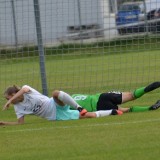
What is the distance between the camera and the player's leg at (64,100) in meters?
12.3

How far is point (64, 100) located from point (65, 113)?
36cm

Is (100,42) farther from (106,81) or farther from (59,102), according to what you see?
(59,102)

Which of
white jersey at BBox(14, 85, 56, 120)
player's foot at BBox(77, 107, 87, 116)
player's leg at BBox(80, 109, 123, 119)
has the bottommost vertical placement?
player's leg at BBox(80, 109, 123, 119)

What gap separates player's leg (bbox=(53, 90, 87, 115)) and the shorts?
0.09 m

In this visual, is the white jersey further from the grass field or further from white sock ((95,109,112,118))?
white sock ((95,109,112,118))

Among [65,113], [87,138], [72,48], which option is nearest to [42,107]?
[65,113]

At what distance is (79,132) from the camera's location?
35.6ft

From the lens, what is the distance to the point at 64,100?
12.4m

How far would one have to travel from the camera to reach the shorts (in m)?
12.6

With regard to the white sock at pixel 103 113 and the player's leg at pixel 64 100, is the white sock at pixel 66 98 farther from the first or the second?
the white sock at pixel 103 113

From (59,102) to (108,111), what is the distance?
2.83 ft

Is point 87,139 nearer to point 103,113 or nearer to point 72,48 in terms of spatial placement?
point 103,113

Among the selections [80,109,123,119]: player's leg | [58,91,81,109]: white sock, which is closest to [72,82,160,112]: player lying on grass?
[80,109,123,119]: player's leg

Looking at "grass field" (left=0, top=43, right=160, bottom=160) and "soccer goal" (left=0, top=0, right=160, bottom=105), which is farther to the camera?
"soccer goal" (left=0, top=0, right=160, bottom=105)
